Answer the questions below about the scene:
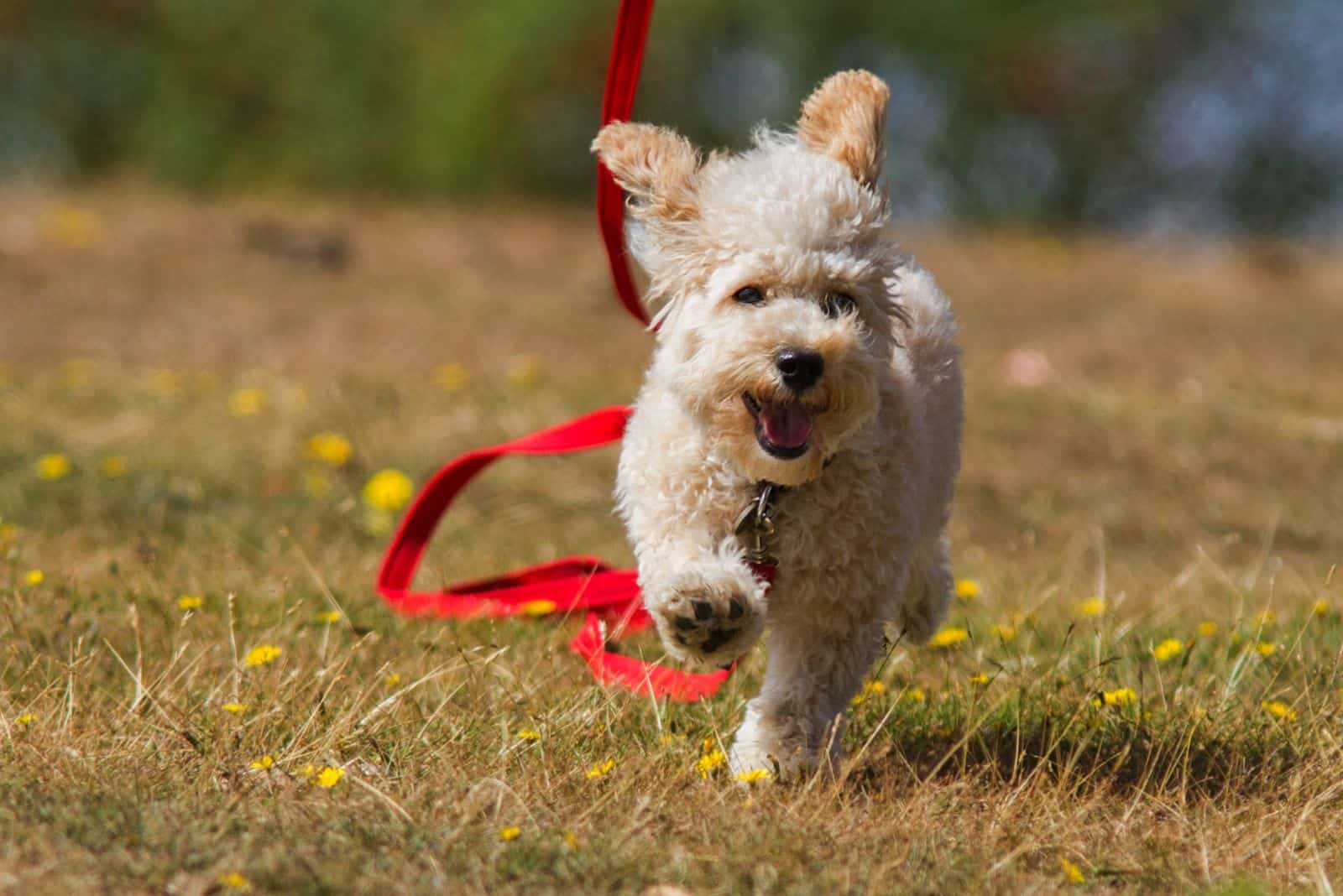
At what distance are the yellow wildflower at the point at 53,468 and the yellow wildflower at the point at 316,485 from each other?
946 mm

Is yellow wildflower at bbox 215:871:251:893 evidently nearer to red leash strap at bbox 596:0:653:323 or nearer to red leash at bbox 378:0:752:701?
red leash at bbox 378:0:752:701

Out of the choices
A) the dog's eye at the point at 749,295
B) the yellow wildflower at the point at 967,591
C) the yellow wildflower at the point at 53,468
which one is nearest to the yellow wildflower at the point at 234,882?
the dog's eye at the point at 749,295

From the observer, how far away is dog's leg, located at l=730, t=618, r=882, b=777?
3307 mm

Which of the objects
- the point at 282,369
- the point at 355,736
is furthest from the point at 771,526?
the point at 282,369

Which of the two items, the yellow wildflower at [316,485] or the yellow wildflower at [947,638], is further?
the yellow wildflower at [316,485]

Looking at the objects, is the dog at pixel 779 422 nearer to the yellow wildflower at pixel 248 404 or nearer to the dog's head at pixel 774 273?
the dog's head at pixel 774 273

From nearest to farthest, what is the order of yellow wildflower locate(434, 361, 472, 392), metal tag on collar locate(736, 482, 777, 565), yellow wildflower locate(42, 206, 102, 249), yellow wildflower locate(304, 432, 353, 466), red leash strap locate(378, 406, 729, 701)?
metal tag on collar locate(736, 482, 777, 565) → red leash strap locate(378, 406, 729, 701) → yellow wildflower locate(304, 432, 353, 466) → yellow wildflower locate(434, 361, 472, 392) → yellow wildflower locate(42, 206, 102, 249)

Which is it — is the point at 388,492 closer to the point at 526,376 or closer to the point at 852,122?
the point at 526,376

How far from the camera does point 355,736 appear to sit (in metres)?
3.24

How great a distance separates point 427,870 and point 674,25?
13.6 metres

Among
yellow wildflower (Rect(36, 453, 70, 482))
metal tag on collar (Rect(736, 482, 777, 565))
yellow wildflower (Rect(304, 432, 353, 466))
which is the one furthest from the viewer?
yellow wildflower (Rect(304, 432, 353, 466))

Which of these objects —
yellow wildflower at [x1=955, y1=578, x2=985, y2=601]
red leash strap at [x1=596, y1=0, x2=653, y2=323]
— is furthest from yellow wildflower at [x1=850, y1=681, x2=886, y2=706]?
red leash strap at [x1=596, y1=0, x2=653, y2=323]

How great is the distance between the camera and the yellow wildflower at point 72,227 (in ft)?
38.4

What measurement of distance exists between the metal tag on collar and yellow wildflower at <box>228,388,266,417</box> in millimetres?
4656
